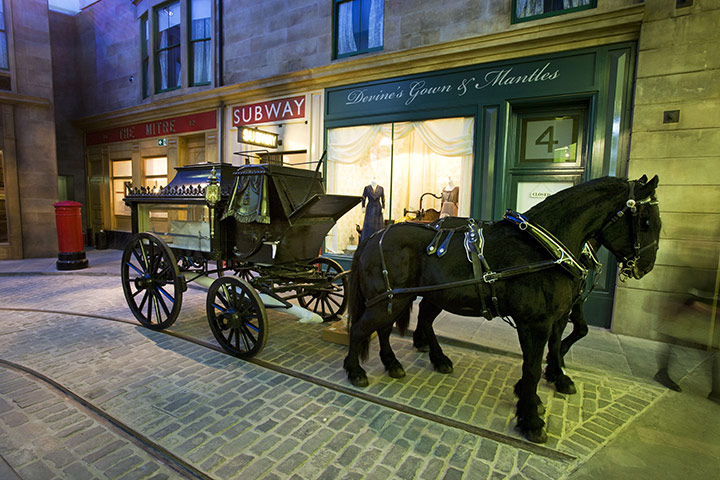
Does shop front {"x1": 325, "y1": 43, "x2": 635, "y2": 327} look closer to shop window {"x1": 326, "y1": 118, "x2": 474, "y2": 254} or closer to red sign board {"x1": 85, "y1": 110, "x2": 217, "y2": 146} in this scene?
shop window {"x1": 326, "y1": 118, "x2": 474, "y2": 254}

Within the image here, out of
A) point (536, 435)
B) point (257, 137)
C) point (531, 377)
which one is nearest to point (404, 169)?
point (257, 137)

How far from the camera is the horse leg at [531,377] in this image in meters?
2.92

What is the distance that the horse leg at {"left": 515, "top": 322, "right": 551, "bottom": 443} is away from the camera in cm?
292

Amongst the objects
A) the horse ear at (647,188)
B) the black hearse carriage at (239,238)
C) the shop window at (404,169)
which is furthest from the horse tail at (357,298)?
the shop window at (404,169)

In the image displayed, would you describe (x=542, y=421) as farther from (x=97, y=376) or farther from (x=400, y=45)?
(x=400, y=45)

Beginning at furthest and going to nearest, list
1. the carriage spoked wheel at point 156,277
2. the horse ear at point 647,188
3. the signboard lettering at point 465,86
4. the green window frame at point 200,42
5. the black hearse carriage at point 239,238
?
1. the green window frame at point 200,42
2. the signboard lettering at point 465,86
3. the carriage spoked wheel at point 156,277
4. the black hearse carriage at point 239,238
5. the horse ear at point 647,188

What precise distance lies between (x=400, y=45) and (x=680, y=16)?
14.2 ft

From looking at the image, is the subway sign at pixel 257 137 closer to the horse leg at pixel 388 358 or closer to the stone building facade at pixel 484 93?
the stone building facade at pixel 484 93

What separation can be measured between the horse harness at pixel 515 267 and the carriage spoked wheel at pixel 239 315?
130 cm

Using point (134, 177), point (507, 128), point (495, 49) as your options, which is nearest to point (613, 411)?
point (507, 128)

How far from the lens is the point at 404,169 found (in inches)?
305

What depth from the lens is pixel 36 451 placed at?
8.74 feet

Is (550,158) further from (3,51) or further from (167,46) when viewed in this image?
(3,51)

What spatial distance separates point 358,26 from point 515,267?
7.09m
